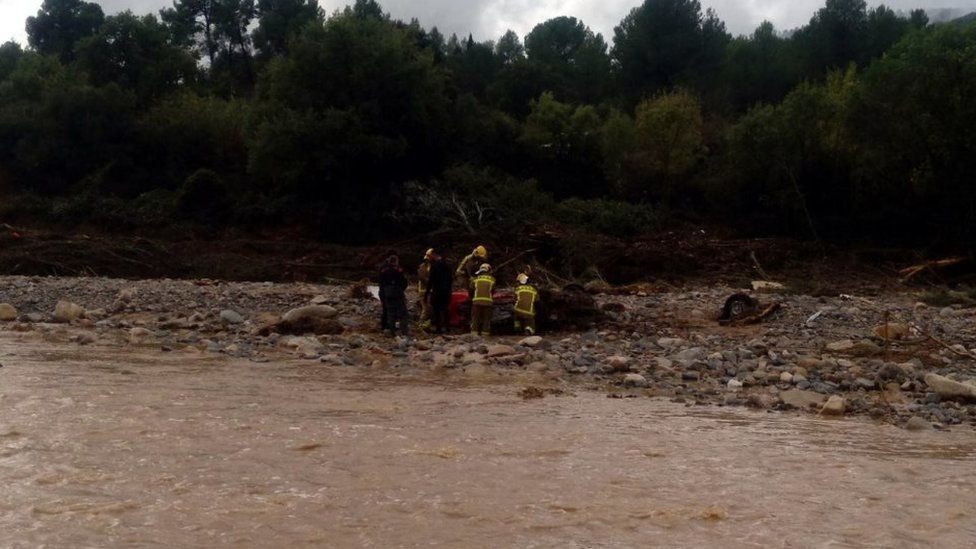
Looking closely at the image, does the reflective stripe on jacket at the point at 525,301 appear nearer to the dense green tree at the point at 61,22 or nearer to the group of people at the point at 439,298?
the group of people at the point at 439,298

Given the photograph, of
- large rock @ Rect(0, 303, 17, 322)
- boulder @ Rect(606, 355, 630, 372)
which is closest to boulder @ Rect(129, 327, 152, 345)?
large rock @ Rect(0, 303, 17, 322)

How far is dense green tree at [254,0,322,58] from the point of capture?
58406mm

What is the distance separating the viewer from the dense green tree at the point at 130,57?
45312 mm

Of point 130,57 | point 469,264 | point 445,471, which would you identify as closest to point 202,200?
point 130,57

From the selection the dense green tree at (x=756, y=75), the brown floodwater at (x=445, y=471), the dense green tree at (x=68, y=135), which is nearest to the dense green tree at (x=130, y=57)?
the dense green tree at (x=68, y=135)

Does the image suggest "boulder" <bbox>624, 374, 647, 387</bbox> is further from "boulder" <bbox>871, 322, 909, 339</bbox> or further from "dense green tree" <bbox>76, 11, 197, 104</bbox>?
"dense green tree" <bbox>76, 11, 197, 104</bbox>

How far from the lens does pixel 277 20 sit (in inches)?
2296

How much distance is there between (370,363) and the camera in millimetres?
13062

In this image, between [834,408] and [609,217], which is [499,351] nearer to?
[834,408]

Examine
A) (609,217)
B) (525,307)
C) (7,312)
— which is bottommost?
(7,312)

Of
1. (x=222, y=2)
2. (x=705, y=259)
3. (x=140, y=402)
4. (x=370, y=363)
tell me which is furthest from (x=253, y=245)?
(x=222, y=2)

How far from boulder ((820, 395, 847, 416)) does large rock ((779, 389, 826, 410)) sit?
0.25m

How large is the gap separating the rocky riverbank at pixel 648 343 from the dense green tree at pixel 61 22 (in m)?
47.4

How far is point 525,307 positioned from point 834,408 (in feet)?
21.7
